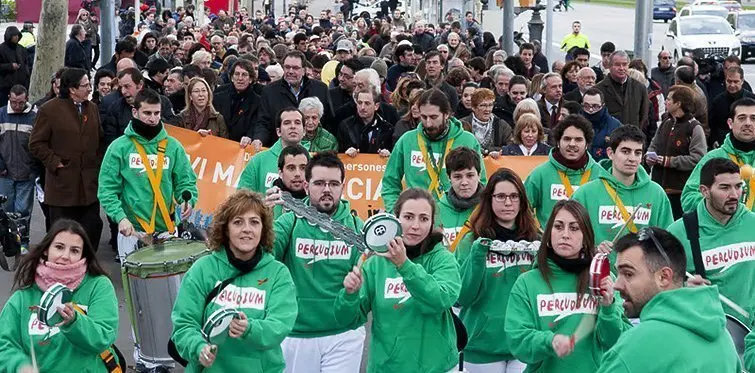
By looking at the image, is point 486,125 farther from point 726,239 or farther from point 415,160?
point 726,239

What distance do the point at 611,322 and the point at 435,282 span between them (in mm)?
937

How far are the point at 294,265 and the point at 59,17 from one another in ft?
51.5

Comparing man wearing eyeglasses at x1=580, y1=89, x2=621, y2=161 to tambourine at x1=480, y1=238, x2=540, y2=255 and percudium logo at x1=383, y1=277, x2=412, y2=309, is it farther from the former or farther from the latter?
percudium logo at x1=383, y1=277, x2=412, y2=309

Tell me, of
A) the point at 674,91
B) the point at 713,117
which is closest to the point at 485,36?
the point at 713,117

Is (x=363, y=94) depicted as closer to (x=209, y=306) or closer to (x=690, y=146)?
(x=690, y=146)

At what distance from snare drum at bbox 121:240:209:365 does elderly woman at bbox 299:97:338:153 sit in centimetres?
275

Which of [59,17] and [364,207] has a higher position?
[59,17]

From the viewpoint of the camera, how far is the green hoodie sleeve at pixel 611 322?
252 inches

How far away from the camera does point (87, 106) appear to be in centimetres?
1271

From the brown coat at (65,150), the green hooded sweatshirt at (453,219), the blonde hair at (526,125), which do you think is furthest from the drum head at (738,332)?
the brown coat at (65,150)

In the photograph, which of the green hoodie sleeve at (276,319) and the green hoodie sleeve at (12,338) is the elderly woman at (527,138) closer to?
the green hoodie sleeve at (276,319)

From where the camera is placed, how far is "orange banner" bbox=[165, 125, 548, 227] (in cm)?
1316

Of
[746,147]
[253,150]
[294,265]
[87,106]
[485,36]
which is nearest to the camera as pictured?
[294,265]

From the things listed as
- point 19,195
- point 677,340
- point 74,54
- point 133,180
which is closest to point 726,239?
point 677,340
